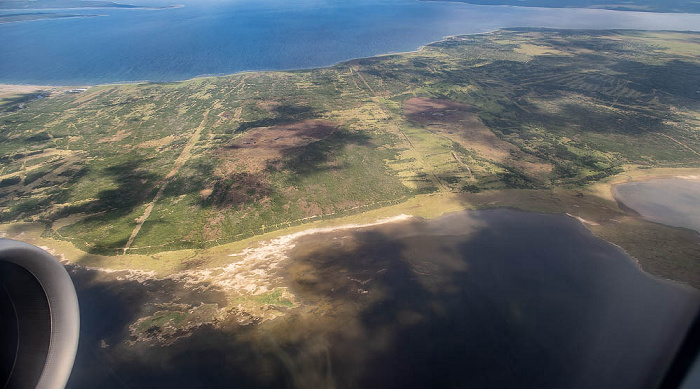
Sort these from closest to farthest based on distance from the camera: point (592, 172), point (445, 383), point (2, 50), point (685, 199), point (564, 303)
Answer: point (445, 383)
point (564, 303)
point (685, 199)
point (592, 172)
point (2, 50)

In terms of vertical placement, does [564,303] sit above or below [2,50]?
below

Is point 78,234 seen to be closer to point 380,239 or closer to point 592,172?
point 380,239

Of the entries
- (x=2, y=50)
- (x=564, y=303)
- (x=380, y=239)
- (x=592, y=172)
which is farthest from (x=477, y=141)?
(x=2, y=50)

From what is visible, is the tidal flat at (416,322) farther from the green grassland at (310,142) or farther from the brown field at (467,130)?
the brown field at (467,130)

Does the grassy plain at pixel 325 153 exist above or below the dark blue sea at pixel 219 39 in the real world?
below

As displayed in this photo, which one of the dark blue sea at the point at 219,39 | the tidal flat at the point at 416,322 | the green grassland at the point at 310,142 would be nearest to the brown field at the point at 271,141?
the green grassland at the point at 310,142

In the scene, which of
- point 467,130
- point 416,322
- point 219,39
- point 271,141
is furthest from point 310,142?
point 219,39

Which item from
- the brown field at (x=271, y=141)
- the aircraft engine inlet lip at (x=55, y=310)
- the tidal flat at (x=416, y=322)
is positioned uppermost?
the aircraft engine inlet lip at (x=55, y=310)
